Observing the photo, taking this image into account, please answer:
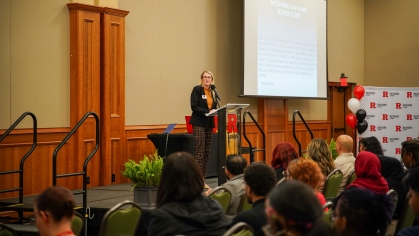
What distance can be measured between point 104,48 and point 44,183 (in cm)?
198

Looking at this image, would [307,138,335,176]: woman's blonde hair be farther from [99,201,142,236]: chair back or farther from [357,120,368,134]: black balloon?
[357,120,368,134]: black balloon

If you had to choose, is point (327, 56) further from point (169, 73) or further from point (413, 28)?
point (169, 73)

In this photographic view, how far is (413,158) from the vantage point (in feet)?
18.5

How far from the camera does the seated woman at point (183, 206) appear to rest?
114 inches

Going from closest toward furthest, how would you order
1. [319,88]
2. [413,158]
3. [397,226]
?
[397,226] → [413,158] → [319,88]

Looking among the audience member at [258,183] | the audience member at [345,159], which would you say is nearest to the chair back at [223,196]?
the audience member at [258,183]

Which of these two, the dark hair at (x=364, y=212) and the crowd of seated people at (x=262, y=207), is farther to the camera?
the dark hair at (x=364, y=212)

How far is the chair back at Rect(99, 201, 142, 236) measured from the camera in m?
3.48

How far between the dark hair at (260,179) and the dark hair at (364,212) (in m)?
0.74

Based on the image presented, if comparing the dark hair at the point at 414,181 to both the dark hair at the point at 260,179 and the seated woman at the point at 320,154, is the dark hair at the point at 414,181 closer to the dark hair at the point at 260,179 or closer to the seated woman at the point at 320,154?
the dark hair at the point at 260,179

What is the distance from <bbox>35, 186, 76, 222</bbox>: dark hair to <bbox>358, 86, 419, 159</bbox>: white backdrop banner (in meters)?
10.5

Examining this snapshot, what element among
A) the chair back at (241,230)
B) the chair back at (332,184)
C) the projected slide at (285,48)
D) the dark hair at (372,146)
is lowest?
the chair back at (332,184)

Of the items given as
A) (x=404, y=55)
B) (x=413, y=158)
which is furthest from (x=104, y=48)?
(x=404, y=55)

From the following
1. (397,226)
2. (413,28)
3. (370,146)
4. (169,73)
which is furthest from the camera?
(413,28)
